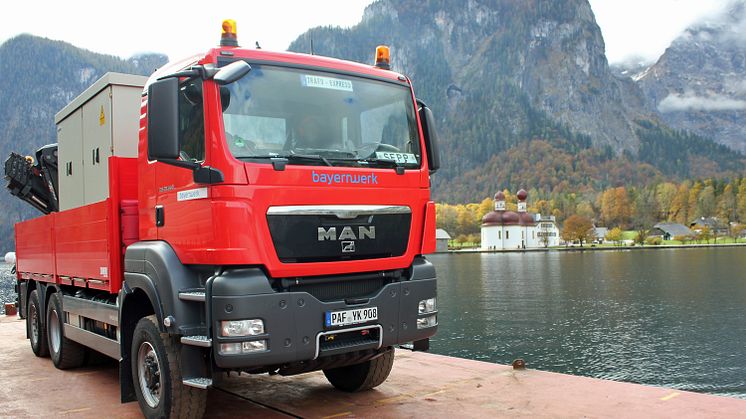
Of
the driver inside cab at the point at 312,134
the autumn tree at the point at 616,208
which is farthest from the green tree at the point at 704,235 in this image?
the driver inside cab at the point at 312,134

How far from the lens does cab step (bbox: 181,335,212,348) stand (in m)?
5.30

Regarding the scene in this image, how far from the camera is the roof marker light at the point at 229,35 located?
5.85 metres

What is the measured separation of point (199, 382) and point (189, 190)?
1580 mm

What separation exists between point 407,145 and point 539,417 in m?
2.87

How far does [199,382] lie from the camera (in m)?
5.56

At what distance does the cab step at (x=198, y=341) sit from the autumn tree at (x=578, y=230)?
542 ft

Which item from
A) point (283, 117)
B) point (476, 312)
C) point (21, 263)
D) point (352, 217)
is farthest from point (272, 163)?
point (476, 312)

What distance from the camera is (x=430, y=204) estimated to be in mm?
6648

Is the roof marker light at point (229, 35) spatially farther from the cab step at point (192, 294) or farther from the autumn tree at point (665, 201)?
the autumn tree at point (665, 201)

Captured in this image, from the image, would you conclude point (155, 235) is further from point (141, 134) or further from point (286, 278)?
point (286, 278)

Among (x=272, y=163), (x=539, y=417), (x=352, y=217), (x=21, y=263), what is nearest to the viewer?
(x=272, y=163)

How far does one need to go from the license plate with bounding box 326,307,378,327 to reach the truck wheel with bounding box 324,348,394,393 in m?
1.37

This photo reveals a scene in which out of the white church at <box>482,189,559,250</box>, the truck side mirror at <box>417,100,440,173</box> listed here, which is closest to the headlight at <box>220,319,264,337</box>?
the truck side mirror at <box>417,100,440,173</box>

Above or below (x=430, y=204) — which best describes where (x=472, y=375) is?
below
